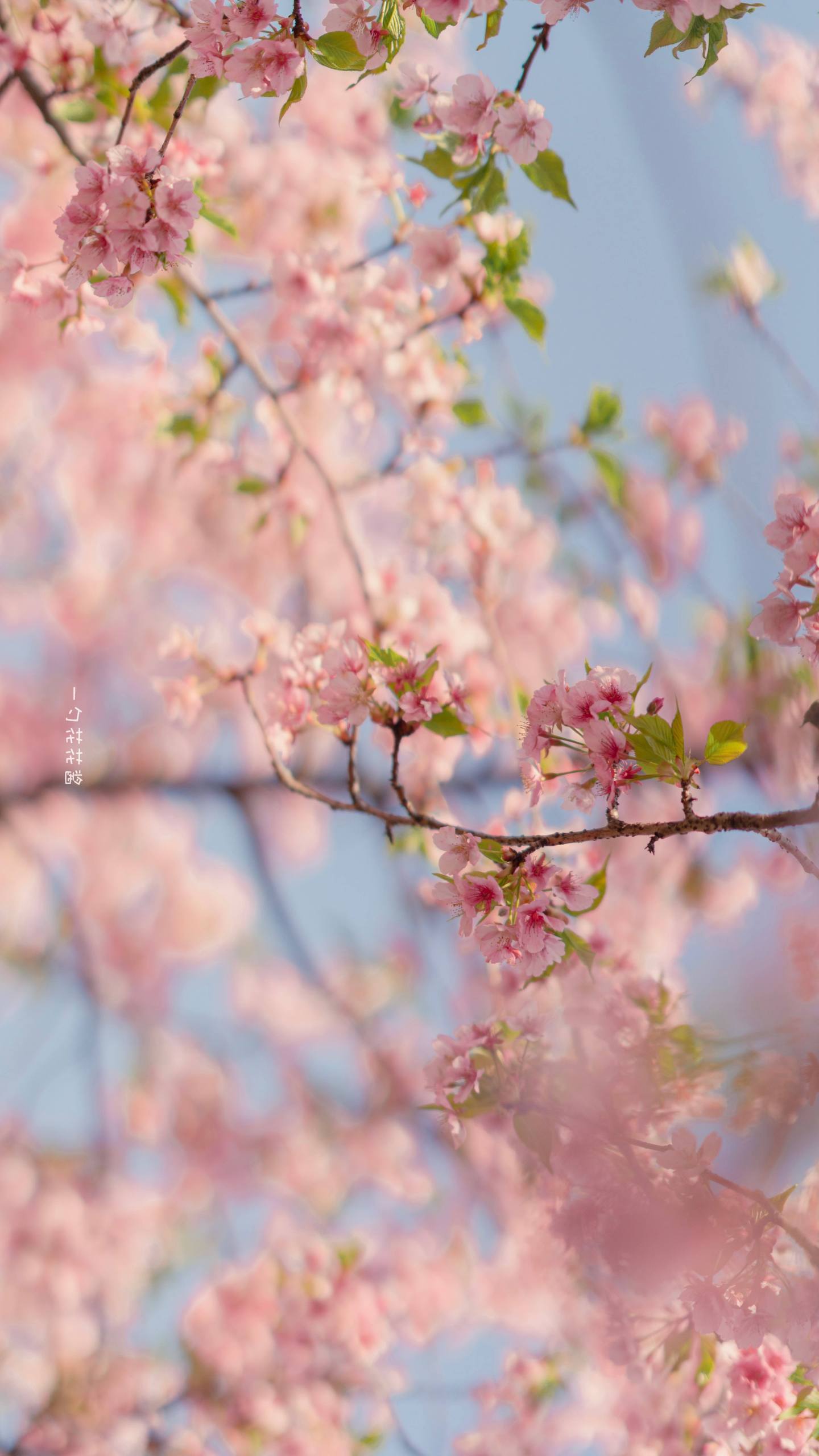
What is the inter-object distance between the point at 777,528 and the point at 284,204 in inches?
152

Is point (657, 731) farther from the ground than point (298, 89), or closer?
closer

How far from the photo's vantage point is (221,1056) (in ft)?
18.7

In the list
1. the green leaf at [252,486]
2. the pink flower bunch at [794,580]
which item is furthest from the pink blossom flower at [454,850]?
the green leaf at [252,486]

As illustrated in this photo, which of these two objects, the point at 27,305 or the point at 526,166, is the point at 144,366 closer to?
the point at 27,305

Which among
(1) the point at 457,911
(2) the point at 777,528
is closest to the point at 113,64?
(2) the point at 777,528

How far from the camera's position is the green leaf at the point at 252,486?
298 cm

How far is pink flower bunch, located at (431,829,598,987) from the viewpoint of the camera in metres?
1.33

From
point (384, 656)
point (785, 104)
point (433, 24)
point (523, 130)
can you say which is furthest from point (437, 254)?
point (785, 104)

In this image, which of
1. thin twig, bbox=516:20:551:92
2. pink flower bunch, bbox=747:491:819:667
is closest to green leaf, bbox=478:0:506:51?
thin twig, bbox=516:20:551:92

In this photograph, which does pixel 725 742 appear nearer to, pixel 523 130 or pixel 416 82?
pixel 523 130

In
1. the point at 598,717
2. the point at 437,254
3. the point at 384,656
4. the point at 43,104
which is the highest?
the point at 43,104

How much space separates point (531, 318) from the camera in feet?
7.31

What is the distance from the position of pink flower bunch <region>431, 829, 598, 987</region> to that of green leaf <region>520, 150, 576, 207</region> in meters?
1.18

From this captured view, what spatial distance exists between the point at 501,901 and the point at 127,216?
1.11 meters
